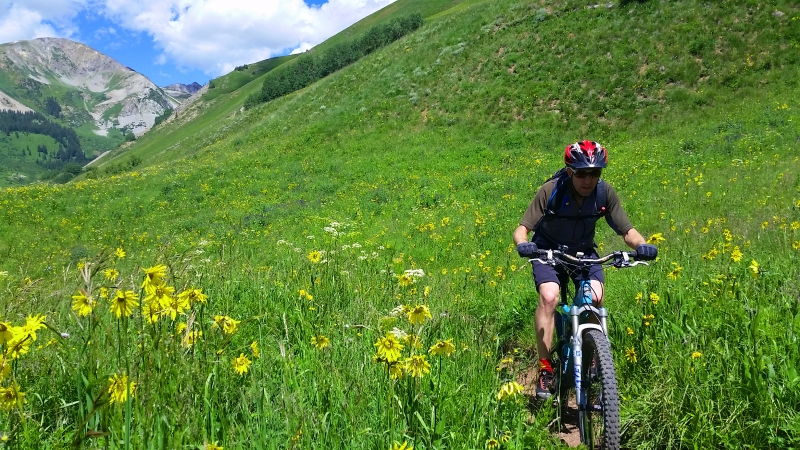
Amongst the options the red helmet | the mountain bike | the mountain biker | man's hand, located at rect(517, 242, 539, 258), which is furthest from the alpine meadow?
the red helmet

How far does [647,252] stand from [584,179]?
2.52 feet

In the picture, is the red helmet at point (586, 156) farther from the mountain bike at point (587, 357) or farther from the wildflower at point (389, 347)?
the wildflower at point (389, 347)

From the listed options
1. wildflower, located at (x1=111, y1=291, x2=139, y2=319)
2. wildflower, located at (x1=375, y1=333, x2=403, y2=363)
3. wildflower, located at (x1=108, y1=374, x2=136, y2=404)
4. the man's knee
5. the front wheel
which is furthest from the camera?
the man's knee

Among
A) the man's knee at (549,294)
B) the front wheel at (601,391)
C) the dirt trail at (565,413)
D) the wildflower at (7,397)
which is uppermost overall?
the wildflower at (7,397)

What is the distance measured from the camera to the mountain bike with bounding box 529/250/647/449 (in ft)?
9.48

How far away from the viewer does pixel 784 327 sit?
3.31 m

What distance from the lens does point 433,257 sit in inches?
346

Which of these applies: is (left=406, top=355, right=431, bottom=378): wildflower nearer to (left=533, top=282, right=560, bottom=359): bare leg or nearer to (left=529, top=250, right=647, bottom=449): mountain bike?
(left=529, top=250, right=647, bottom=449): mountain bike

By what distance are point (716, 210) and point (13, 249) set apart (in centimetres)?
1737

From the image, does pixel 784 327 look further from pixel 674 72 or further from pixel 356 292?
pixel 674 72

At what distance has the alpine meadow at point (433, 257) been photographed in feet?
8.16

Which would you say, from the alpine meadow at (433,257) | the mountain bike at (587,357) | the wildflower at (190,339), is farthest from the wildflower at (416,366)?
the wildflower at (190,339)

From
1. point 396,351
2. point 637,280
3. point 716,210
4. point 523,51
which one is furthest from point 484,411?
point 523,51

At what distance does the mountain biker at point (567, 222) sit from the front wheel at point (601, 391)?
44 cm
